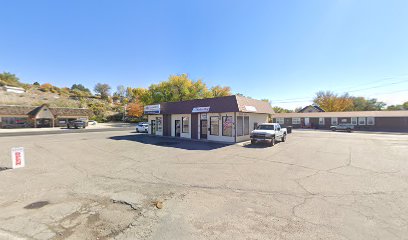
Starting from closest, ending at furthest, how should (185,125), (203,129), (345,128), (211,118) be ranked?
(211,118), (203,129), (185,125), (345,128)

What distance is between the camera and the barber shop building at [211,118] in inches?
710

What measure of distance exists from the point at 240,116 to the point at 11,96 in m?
78.1

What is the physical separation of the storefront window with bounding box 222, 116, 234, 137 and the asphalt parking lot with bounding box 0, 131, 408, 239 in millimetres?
9025

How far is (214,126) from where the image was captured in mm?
19500

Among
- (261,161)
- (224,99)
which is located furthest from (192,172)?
(224,99)

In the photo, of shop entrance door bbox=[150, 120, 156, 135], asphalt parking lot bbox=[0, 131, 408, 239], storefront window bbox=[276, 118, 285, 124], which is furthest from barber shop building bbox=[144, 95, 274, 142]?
storefront window bbox=[276, 118, 285, 124]

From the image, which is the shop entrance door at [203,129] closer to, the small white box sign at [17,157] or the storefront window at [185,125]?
the storefront window at [185,125]

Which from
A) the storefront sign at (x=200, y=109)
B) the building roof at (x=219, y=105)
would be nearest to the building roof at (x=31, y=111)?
the building roof at (x=219, y=105)

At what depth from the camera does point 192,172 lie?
26.9 feet

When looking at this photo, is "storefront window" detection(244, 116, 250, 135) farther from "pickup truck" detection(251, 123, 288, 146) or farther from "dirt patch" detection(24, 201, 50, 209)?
"dirt patch" detection(24, 201, 50, 209)

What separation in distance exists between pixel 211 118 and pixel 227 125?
80.8 inches

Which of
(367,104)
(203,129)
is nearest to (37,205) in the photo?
(203,129)

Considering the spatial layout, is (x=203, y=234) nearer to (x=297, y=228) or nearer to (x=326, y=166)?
(x=297, y=228)

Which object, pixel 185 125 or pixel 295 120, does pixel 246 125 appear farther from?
pixel 295 120
